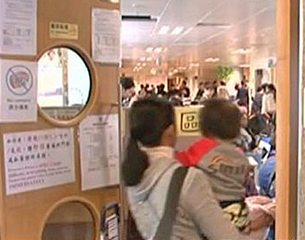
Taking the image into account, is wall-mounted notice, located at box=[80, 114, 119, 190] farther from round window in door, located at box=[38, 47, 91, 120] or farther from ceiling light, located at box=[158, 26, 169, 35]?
ceiling light, located at box=[158, 26, 169, 35]

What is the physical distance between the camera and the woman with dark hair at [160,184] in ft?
4.92

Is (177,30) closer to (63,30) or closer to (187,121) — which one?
(187,121)

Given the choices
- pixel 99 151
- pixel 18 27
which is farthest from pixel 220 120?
pixel 18 27

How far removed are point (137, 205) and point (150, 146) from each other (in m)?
0.21

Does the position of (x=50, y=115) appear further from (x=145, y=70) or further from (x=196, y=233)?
(x=145, y=70)

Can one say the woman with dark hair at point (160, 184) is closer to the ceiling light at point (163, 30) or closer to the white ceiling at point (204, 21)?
the white ceiling at point (204, 21)

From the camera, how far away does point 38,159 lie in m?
1.82

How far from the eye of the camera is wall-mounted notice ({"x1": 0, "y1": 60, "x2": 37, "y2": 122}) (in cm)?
168

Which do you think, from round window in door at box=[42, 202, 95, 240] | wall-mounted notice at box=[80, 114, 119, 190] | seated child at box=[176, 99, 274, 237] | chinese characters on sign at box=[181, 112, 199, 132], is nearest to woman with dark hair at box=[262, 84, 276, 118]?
chinese characters on sign at box=[181, 112, 199, 132]

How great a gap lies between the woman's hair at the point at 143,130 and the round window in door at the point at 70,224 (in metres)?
0.40

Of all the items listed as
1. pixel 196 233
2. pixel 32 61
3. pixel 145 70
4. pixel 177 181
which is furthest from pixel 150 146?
pixel 145 70

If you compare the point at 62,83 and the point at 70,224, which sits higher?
the point at 62,83

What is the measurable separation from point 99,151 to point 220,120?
1.84ft

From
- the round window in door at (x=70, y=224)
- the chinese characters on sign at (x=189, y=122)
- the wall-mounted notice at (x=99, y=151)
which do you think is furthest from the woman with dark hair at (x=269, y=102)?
the round window in door at (x=70, y=224)
